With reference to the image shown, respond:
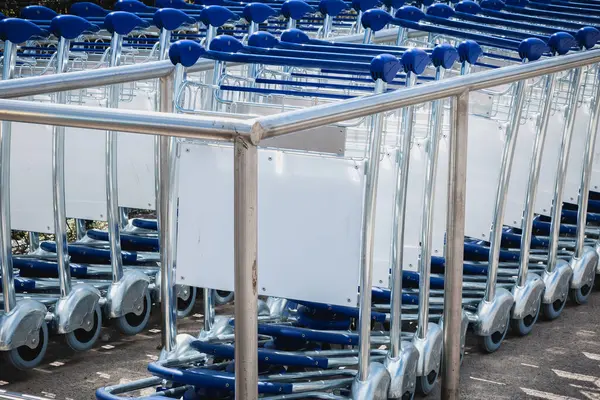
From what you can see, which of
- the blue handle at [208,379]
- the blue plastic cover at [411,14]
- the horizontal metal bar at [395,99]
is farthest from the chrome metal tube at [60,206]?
the horizontal metal bar at [395,99]

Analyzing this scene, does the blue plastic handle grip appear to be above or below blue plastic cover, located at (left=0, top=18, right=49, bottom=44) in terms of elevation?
below

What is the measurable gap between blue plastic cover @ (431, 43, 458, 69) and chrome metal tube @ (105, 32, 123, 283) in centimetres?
145

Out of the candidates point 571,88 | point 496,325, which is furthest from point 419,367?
point 571,88

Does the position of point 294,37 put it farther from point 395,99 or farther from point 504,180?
point 395,99

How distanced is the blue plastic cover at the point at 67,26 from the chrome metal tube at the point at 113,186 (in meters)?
0.20

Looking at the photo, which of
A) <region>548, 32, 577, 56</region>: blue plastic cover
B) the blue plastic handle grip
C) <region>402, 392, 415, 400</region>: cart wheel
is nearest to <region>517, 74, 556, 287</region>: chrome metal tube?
<region>548, 32, 577, 56</region>: blue plastic cover

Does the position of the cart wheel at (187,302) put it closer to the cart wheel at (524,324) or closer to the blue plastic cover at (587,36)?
the cart wheel at (524,324)

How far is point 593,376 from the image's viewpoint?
13.1 ft

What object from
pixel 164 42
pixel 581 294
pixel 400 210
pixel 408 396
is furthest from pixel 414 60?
pixel 581 294

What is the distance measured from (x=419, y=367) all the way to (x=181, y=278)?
0.96m

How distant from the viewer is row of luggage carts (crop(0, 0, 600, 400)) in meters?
2.89

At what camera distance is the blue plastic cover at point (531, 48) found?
12.7ft

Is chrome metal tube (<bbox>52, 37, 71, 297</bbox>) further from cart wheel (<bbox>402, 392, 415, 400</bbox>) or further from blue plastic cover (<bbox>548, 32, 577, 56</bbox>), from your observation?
blue plastic cover (<bbox>548, 32, 577, 56</bbox>)

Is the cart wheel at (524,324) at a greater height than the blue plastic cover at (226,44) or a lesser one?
lesser
